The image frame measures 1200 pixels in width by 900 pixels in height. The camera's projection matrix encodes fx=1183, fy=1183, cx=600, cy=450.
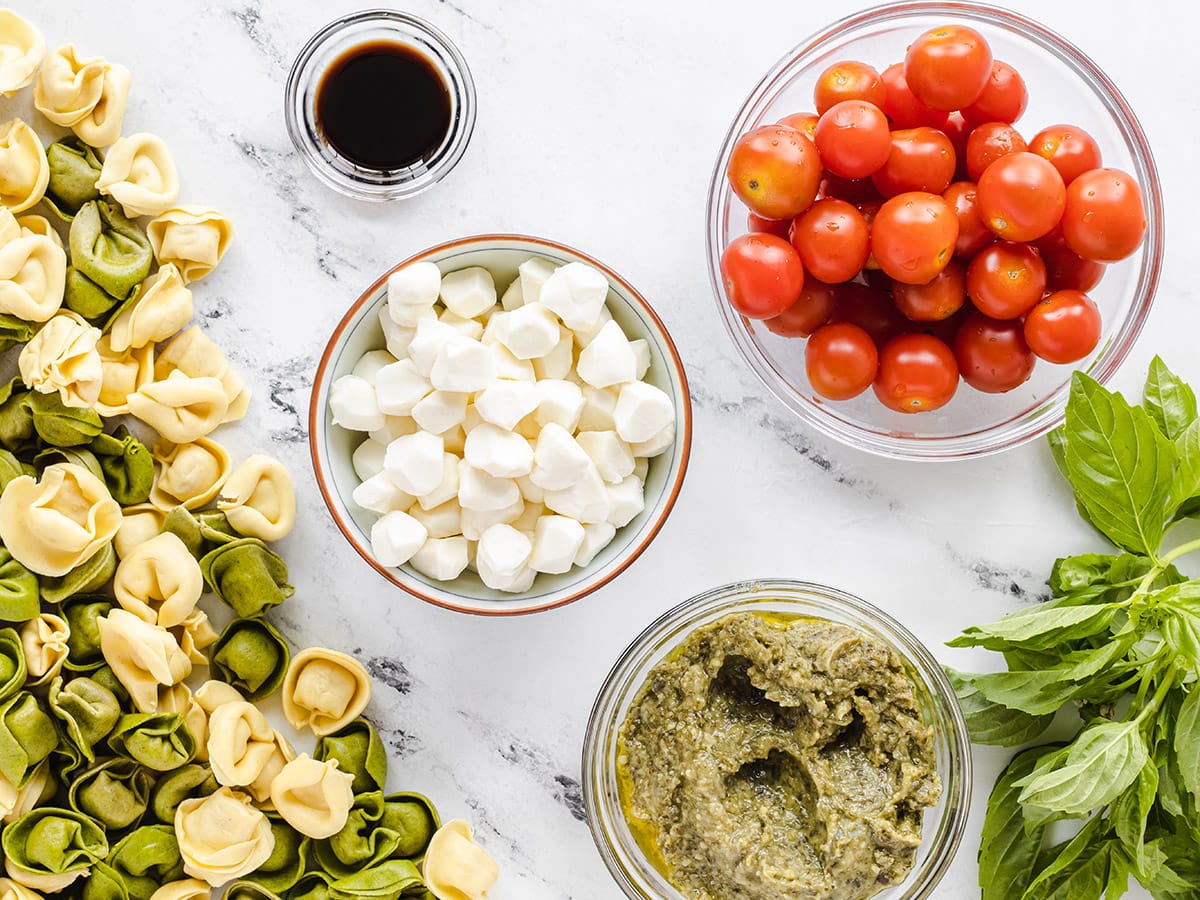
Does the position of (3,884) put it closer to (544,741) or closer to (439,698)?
(439,698)

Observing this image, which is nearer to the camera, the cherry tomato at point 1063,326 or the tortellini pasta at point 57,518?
the cherry tomato at point 1063,326

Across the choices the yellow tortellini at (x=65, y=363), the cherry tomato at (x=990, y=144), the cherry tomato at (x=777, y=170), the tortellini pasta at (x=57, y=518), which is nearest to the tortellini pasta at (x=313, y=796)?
the tortellini pasta at (x=57, y=518)

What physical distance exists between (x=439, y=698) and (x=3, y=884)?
2.08 ft

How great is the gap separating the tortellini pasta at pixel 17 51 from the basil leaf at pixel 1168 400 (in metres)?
1.59

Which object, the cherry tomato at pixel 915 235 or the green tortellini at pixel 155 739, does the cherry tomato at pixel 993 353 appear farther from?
the green tortellini at pixel 155 739

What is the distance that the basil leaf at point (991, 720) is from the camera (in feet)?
5.33

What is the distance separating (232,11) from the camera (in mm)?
1684

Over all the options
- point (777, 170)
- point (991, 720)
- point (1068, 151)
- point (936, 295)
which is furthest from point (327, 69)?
point (991, 720)

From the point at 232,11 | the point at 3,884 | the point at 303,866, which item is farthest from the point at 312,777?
the point at 232,11

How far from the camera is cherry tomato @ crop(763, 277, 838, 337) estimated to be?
1545mm

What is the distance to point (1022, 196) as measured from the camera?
1.39 m

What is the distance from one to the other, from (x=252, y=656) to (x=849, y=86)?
1.11 meters

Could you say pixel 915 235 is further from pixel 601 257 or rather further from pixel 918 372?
pixel 601 257

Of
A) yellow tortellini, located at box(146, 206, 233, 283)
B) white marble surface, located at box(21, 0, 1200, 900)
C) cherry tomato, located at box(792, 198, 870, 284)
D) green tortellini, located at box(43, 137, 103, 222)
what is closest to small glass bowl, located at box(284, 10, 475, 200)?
white marble surface, located at box(21, 0, 1200, 900)
